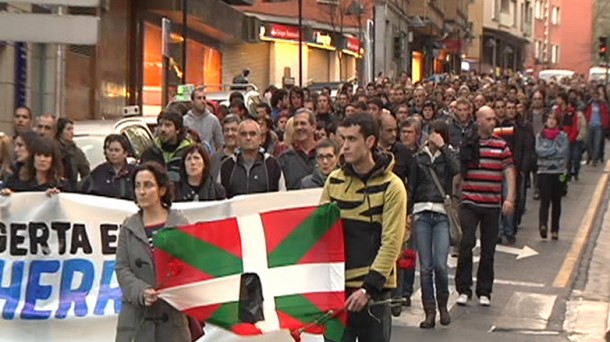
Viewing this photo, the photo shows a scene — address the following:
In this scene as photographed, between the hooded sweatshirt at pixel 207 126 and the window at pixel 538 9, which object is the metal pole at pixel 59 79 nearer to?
the hooded sweatshirt at pixel 207 126

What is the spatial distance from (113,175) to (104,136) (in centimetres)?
298

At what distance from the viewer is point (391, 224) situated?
667 cm

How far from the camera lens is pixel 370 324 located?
22.6ft

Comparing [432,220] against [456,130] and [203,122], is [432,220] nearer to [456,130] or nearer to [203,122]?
[456,130]

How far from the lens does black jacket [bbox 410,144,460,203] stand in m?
10.7

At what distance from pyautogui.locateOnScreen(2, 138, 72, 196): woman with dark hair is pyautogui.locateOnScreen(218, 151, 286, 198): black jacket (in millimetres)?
1650

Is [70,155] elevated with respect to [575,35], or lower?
lower

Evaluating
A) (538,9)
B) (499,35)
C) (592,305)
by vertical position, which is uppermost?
(538,9)

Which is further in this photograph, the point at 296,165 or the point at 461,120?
the point at 461,120

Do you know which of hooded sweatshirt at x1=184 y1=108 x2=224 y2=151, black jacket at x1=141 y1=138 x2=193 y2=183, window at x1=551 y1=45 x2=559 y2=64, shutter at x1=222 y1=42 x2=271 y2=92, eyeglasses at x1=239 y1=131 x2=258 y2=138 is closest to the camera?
black jacket at x1=141 y1=138 x2=193 y2=183

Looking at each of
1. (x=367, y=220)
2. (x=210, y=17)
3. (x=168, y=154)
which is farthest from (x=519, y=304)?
(x=210, y=17)

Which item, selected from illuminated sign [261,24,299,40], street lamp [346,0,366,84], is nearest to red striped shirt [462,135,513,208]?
illuminated sign [261,24,299,40]

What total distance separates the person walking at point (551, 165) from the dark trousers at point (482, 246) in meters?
4.87

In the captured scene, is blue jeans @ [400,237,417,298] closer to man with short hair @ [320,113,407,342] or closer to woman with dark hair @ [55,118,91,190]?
woman with dark hair @ [55,118,91,190]
